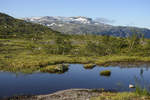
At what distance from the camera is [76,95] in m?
38.0

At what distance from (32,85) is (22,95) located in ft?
26.9

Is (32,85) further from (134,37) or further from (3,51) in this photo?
(134,37)

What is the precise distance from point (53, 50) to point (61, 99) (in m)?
81.7

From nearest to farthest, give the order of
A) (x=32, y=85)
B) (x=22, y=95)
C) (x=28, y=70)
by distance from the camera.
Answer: (x=22, y=95) → (x=32, y=85) → (x=28, y=70)

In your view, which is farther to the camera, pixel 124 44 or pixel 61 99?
pixel 124 44

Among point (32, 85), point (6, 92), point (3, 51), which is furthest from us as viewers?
point (3, 51)

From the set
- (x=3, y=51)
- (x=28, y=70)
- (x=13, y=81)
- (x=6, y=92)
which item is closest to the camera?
(x=6, y=92)

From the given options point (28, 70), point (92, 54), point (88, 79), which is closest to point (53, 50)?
point (92, 54)

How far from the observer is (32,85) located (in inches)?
1859

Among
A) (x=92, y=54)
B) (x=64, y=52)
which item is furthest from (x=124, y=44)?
(x=64, y=52)

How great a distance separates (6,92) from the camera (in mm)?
41531

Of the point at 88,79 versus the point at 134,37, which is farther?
the point at 134,37

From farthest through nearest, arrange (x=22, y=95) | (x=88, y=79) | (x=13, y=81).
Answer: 1. (x=88, y=79)
2. (x=13, y=81)
3. (x=22, y=95)

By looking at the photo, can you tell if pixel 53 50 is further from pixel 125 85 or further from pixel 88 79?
pixel 125 85
